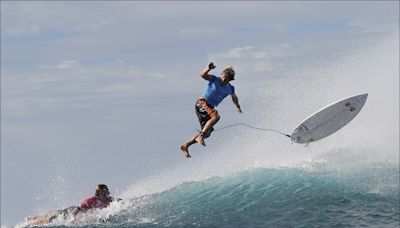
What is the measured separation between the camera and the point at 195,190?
23.3 meters

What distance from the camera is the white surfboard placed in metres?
17.3

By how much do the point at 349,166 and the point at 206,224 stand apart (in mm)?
8632

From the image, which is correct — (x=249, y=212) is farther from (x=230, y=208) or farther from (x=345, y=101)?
(x=345, y=101)

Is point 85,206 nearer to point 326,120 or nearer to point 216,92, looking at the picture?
point 216,92

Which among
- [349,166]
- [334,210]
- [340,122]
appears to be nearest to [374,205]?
[334,210]

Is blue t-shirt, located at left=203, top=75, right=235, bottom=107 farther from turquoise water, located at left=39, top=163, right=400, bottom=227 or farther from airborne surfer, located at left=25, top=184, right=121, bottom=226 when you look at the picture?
airborne surfer, located at left=25, top=184, right=121, bottom=226

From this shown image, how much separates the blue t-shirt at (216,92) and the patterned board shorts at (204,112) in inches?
5.0

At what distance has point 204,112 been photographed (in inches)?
572

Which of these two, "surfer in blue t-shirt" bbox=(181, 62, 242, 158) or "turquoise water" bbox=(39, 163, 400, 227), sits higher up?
"surfer in blue t-shirt" bbox=(181, 62, 242, 158)

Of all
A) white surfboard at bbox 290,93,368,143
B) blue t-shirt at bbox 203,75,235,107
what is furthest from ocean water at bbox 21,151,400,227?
blue t-shirt at bbox 203,75,235,107

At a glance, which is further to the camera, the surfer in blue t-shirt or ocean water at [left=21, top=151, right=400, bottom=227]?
ocean water at [left=21, top=151, right=400, bottom=227]

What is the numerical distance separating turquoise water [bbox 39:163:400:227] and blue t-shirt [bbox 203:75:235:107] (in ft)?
15.9

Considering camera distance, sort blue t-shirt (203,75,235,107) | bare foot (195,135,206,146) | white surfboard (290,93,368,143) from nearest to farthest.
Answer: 1. bare foot (195,135,206,146)
2. blue t-shirt (203,75,235,107)
3. white surfboard (290,93,368,143)

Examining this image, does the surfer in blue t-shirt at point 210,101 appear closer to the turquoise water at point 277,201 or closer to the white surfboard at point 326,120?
the white surfboard at point 326,120
